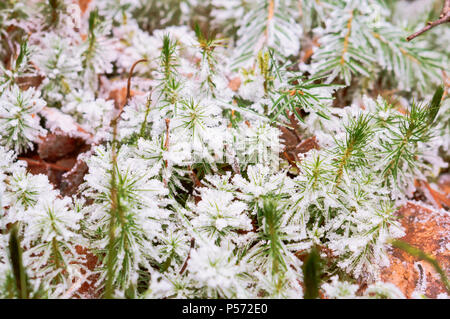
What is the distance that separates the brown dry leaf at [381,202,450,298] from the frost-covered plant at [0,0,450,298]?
9 cm

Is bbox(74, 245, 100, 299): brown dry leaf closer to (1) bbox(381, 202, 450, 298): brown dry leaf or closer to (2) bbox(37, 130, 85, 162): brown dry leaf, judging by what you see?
(2) bbox(37, 130, 85, 162): brown dry leaf

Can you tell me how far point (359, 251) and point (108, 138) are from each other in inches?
34.8

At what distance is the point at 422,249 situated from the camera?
1188 millimetres

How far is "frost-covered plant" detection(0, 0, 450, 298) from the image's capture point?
924 mm

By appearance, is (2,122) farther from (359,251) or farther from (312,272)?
(359,251)

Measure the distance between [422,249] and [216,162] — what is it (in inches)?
28.6

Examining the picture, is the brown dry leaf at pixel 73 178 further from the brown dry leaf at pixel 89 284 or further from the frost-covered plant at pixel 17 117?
the brown dry leaf at pixel 89 284

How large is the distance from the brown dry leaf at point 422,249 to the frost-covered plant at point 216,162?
3.5 inches

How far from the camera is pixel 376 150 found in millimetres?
1185

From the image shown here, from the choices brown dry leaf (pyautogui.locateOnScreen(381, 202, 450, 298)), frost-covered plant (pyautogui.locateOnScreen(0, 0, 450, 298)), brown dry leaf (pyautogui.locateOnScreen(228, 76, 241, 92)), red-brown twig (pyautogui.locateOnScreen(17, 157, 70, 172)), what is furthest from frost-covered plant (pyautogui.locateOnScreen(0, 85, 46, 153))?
brown dry leaf (pyautogui.locateOnScreen(381, 202, 450, 298))

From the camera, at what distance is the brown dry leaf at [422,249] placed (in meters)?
1.08

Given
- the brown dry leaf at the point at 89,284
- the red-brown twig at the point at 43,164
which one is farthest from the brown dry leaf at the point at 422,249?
the red-brown twig at the point at 43,164

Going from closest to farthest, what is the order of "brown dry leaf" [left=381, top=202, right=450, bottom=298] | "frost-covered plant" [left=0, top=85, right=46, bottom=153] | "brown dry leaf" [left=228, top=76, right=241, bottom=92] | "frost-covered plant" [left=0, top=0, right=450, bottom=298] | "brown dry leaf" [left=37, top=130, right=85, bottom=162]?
"frost-covered plant" [left=0, top=0, right=450, bottom=298], "brown dry leaf" [left=381, top=202, right=450, bottom=298], "frost-covered plant" [left=0, top=85, right=46, bottom=153], "brown dry leaf" [left=37, top=130, right=85, bottom=162], "brown dry leaf" [left=228, top=76, right=241, bottom=92]

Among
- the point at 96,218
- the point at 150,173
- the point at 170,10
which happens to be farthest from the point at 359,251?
Result: the point at 170,10
